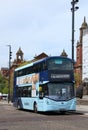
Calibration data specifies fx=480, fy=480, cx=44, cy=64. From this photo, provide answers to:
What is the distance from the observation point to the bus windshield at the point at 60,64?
112 feet

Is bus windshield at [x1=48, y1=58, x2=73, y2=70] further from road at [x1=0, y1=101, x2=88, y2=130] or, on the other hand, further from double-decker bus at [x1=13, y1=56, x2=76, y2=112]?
road at [x1=0, y1=101, x2=88, y2=130]

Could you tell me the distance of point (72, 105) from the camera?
113 feet

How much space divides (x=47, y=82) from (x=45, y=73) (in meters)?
0.71

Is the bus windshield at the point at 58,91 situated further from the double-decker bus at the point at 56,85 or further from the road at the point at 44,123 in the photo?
the road at the point at 44,123

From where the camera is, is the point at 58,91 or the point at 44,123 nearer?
the point at 44,123

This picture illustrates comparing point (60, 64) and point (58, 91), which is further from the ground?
point (60, 64)

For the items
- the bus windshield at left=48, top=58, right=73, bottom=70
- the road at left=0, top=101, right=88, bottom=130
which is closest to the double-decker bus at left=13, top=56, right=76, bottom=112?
the bus windshield at left=48, top=58, right=73, bottom=70

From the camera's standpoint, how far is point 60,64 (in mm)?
34156

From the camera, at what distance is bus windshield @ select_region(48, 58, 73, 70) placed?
3400cm

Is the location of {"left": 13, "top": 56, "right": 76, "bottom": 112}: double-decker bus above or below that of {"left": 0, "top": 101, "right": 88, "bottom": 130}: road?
above

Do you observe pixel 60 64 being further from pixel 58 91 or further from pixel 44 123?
pixel 44 123

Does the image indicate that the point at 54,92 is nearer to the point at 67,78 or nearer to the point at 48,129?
the point at 67,78

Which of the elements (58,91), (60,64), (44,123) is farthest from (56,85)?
(44,123)

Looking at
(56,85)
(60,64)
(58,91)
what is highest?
(60,64)
